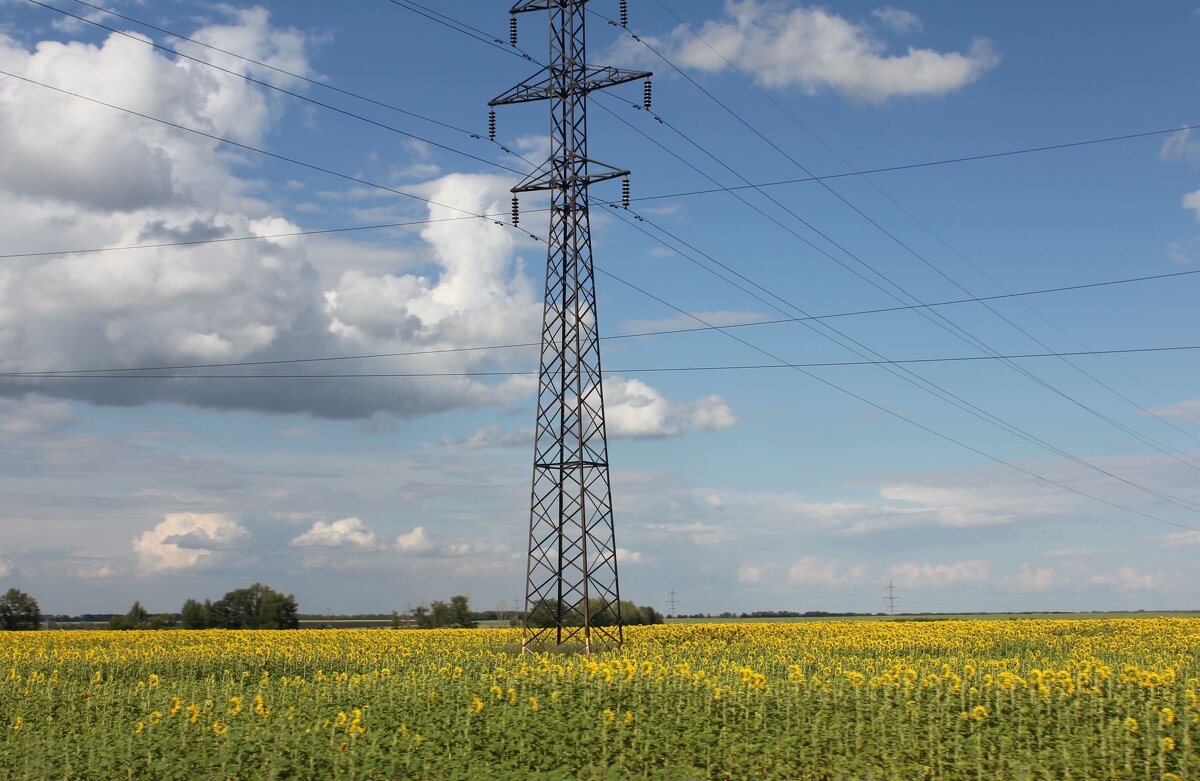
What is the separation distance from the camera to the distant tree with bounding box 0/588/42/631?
8569cm

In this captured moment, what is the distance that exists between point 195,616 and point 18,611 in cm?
1578

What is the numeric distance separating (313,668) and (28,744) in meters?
22.1

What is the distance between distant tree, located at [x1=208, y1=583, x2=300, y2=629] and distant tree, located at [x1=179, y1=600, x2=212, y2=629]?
A: 0.58 meters

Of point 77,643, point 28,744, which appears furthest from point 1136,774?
point 77,643

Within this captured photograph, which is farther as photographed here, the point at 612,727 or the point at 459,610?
the point at 459,610

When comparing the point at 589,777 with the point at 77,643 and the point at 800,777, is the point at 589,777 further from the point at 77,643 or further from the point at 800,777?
the point at 77,643

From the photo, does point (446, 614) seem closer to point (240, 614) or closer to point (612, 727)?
point (240, 614)

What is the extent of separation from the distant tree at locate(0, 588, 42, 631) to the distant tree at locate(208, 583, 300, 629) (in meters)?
15.3

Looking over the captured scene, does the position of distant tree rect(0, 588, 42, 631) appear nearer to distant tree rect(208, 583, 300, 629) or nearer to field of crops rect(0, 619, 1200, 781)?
distant tree rect(208, 583, 300, 629)

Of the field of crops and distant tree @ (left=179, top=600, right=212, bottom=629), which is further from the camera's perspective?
distant tree @ (left=179, top=600, right=212, bottom=629)

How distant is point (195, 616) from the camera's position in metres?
84.0

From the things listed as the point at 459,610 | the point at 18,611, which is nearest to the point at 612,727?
the point at 459,610

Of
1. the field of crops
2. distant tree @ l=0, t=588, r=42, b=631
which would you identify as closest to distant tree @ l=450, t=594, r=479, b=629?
distant tree @ l=0, t=588, r=42, b=631

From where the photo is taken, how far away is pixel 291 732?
19.5 m
